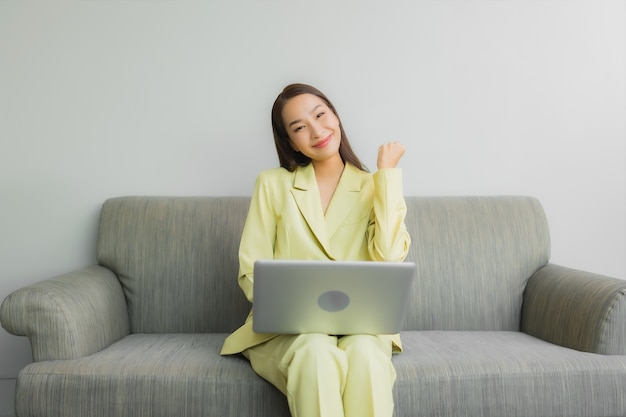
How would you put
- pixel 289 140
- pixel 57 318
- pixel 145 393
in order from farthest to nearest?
pixel 289 140 → pixel 57 318 → pixel 145 393

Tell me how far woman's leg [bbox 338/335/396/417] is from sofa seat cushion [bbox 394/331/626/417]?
0.66 feet

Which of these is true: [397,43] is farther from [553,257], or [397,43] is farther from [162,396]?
[162,396]

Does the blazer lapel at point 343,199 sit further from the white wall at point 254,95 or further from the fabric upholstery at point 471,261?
the white wall at point 254,95

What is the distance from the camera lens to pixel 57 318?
213cm

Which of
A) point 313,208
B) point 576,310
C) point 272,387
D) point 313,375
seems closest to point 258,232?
point 313,208

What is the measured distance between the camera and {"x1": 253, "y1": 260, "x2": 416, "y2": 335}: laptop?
1.75m

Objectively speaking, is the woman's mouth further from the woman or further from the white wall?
the white wall

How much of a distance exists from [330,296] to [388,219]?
1.45 feet

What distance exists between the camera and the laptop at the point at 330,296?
5.74 ft

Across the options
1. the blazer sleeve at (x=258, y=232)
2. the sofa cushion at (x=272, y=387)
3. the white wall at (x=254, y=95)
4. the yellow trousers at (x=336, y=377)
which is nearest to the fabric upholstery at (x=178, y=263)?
the white wall at (x=254, y=95)

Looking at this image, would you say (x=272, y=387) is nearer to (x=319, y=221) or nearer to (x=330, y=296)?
(x=330, y=296)

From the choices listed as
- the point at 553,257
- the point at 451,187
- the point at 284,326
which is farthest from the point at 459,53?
the point at 284,326

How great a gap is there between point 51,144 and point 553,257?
A: 2.16m

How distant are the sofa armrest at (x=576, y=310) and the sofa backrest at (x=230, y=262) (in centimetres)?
10
